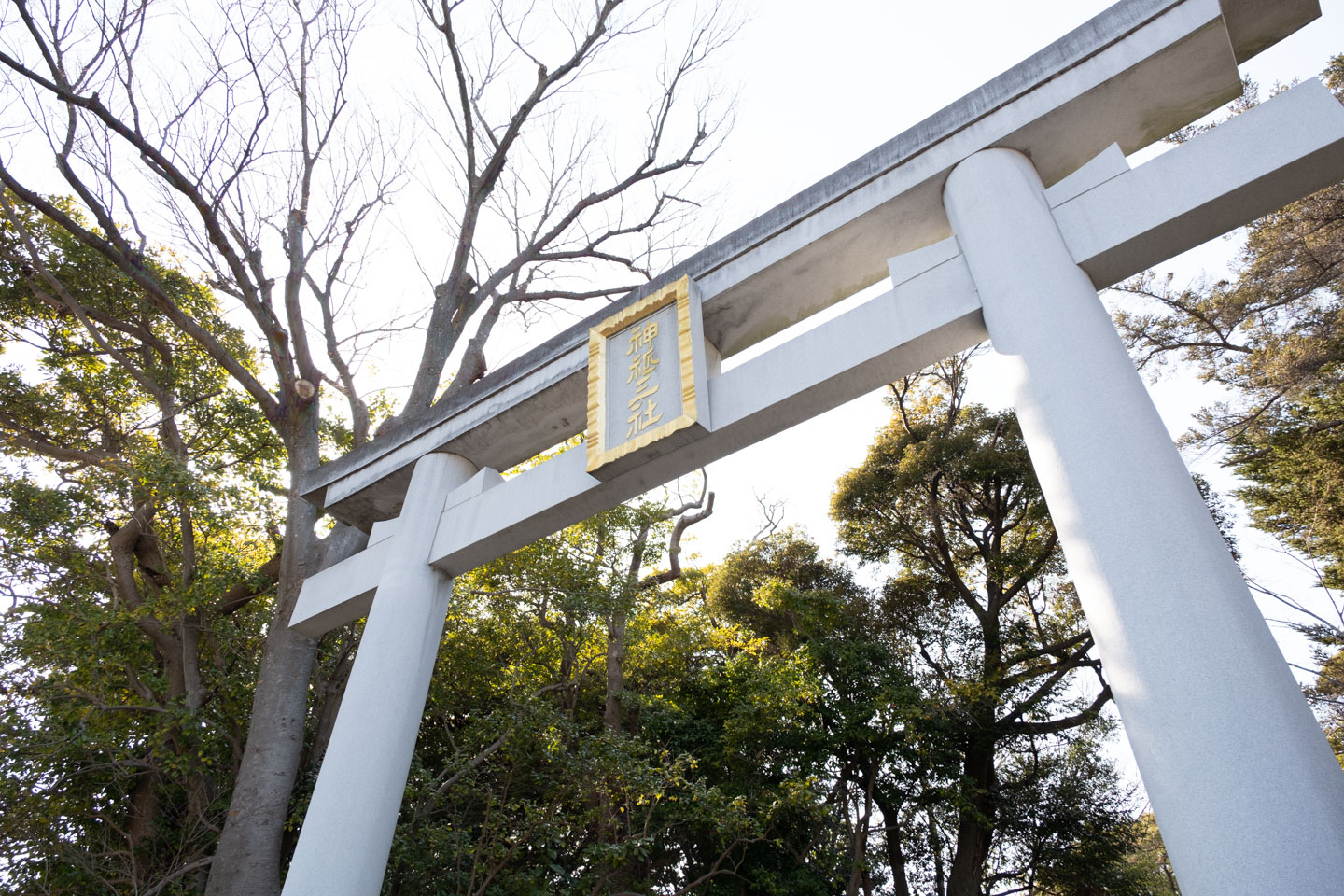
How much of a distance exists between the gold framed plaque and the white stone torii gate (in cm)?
12

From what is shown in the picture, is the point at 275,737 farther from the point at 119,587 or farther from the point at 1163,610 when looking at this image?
the point at 1163,610

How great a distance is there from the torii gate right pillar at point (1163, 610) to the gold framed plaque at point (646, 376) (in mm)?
1203

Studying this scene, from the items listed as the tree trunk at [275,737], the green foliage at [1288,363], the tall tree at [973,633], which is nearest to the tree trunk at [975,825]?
the tall tree at [973,633]

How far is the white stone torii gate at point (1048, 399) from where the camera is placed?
1710mm

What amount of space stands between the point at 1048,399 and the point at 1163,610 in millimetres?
712

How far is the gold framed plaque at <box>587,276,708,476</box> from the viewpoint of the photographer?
314 cm

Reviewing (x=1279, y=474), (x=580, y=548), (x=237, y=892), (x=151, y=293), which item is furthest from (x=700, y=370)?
(x=1279, y=474)

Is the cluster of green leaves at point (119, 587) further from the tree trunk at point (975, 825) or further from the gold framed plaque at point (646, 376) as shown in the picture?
the tree trunk at point (975, 825)

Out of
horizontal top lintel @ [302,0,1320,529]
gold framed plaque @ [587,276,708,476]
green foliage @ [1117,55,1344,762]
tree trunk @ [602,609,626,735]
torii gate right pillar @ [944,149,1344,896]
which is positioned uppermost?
green foliage @ [1117,55,1344,762]

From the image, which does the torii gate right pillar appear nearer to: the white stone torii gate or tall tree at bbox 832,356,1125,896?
the white stone torii gate

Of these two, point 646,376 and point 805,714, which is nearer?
point 646,376

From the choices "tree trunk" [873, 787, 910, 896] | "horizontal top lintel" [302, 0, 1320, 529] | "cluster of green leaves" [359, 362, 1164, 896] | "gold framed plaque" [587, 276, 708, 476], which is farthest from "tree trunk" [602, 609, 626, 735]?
"gold framed plaque" [587, 276, 708, 476]

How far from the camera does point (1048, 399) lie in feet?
7.52

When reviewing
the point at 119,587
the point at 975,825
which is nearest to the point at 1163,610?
the point at 119,587
